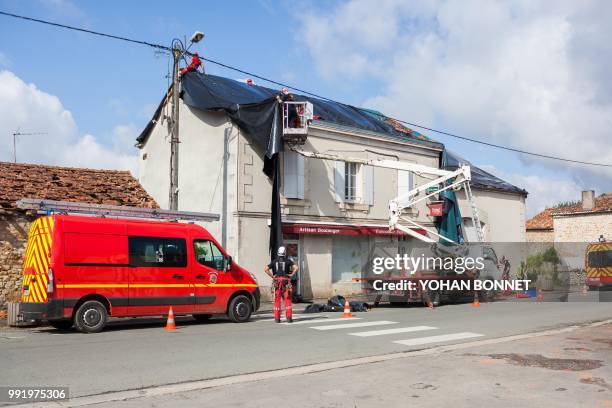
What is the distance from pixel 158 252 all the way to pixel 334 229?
35.4 feet

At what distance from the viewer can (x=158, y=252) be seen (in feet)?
44.1

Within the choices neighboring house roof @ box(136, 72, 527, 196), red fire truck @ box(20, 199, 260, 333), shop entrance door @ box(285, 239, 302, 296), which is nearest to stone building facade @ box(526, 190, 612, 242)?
neighboring house roof @ box(136, 72, 527, 196)

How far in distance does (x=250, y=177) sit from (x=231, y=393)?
15.0 meters

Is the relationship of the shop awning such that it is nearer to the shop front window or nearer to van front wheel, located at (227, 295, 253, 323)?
the shop front window

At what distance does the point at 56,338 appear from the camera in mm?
11430

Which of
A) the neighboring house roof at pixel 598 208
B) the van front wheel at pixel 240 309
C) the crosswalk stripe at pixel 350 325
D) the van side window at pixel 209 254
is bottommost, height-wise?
the crosswalk stripe at pixel 350 325

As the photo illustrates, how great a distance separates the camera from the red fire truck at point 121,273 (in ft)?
39.4

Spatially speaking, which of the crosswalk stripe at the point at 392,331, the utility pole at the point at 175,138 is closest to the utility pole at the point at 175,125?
the utility pole at the point at 175,138

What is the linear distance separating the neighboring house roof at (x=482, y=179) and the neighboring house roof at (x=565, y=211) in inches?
656

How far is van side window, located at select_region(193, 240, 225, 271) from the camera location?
1412 cm

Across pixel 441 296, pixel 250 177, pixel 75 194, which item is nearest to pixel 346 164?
pixel 250 177

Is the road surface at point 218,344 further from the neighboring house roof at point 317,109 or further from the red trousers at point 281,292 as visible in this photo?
the neighboring house roof at point 317,109

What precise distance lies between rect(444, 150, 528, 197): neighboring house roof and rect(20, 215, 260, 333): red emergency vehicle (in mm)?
17597

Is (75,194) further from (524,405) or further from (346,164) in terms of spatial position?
(524,405)
